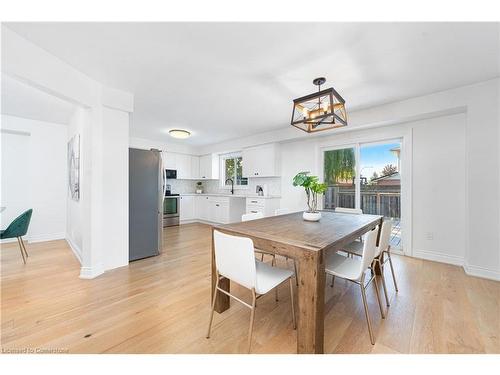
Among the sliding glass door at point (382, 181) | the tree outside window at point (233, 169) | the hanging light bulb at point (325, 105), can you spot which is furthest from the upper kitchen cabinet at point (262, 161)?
the hanging light bulb at point (325, 105)

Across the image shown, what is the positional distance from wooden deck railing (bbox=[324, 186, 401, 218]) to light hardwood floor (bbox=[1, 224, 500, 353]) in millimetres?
1085

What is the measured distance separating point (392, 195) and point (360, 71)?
227 cm

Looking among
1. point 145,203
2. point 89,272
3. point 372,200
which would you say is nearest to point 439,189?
point 372,200

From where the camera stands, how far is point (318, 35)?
1.64 meters

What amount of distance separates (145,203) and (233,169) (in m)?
3.27

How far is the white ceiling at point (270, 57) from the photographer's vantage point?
5.27 ft

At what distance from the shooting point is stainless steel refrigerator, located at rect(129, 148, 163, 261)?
2967mm

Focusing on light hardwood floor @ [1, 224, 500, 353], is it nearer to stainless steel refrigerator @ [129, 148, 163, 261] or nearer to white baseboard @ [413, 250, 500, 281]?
white baseboard @ [413, 250, 500, 281]

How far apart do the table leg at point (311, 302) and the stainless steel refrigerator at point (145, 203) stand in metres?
2.67

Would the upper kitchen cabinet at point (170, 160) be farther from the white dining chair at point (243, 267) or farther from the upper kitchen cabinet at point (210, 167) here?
the white dining chair at point (243, 267)

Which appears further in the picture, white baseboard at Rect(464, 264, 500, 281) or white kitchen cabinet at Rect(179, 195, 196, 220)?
white kitchen cabinet at Rect(179, 195, 196, 220)

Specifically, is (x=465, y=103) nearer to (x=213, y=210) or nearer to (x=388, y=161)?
(x=388, y=161)

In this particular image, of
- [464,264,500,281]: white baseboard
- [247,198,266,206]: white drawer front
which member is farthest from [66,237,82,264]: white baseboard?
[464,264,500,281]: white baseboard
